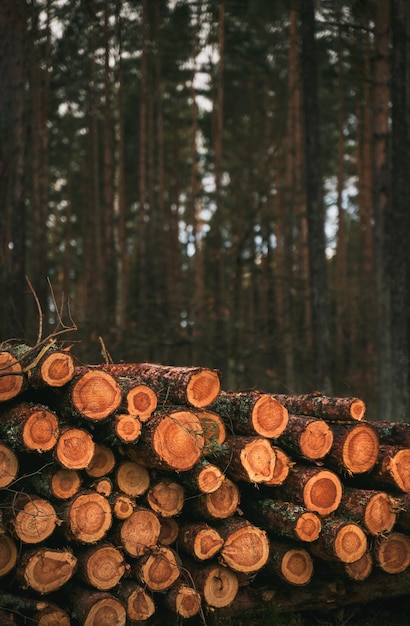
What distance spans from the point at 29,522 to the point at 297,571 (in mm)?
2130

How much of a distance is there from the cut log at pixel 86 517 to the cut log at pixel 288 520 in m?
1.31

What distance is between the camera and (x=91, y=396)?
206 inches

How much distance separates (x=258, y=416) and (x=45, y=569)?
196 centimetres

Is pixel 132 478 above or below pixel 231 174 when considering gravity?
below

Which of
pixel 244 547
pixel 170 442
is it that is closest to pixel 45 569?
pixel 170 442

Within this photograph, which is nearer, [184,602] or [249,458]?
[184,602]

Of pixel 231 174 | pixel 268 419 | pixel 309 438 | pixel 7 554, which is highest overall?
pixel 231 174

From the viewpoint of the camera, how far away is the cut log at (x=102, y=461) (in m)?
5.39

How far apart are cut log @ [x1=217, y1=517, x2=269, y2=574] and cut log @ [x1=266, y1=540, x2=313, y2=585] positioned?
0.54ft

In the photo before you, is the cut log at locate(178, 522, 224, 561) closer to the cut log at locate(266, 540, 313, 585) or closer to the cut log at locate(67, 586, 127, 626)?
the cut log at locate(266, 540, 313, 585)

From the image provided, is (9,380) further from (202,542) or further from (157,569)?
(202,542)

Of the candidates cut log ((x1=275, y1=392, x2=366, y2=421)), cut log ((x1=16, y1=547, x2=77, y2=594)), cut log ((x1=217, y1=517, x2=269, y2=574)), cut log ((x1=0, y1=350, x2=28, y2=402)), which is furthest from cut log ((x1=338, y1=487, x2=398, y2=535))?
cut log ((x1=0, y1=350, x2=28, y2=402))

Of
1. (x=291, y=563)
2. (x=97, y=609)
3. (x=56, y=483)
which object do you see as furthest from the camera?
(x=291, y=563)

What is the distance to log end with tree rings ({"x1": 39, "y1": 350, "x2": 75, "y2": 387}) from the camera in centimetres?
523
